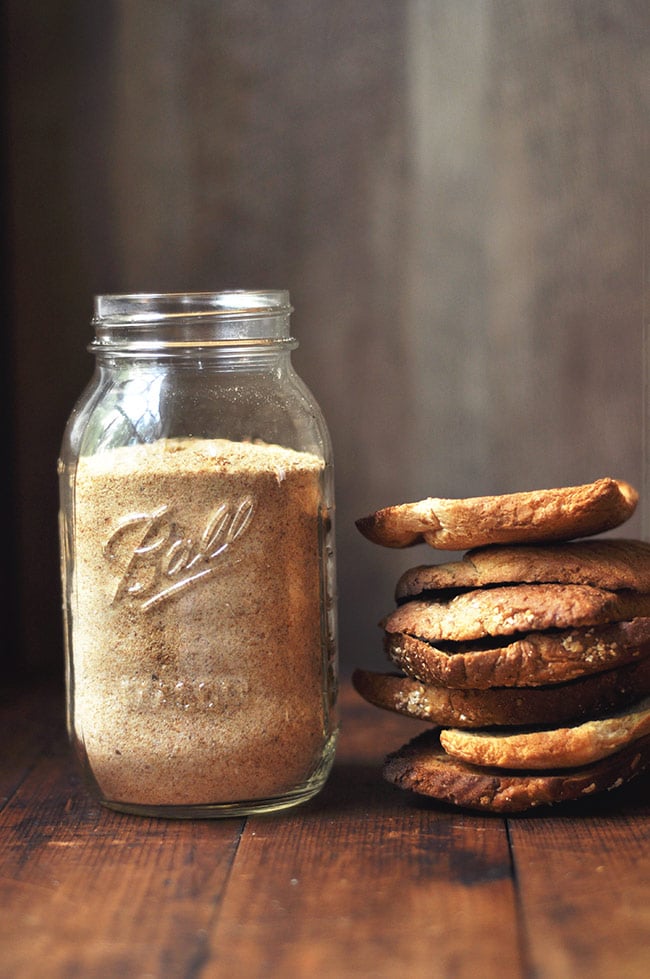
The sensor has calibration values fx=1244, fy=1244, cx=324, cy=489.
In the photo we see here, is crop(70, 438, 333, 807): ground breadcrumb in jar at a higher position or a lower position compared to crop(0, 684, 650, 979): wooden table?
higher

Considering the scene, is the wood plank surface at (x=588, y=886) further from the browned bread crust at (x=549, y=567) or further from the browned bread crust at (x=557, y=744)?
the browned bread crust at (x=549, y=567)

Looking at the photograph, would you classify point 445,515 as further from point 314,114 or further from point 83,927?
point 314,114

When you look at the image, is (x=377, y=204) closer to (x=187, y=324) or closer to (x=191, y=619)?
(x=187, y=324)

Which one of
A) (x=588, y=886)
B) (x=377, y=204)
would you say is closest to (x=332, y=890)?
(x=588, y=886)

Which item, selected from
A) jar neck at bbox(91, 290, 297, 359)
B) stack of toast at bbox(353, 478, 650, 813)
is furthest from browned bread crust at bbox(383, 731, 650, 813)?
jar neck at bbox(91, 290, 297, 359)

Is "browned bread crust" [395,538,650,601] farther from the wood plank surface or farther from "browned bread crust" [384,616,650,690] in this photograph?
the wood plank surface

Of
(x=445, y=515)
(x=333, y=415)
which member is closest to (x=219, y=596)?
(x=445, y=515)

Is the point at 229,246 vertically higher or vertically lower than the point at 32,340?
higher
